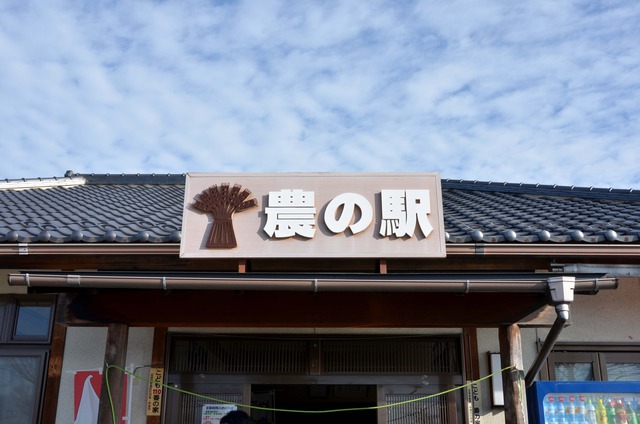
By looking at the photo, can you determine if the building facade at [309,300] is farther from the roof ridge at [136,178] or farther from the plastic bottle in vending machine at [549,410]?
the roof ridge at [136,178]

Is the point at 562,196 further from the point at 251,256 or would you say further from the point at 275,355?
the point at 251,256

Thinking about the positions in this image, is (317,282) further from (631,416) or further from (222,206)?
(631,416)

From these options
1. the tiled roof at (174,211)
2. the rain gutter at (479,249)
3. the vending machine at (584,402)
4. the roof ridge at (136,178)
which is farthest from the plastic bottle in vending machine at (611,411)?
the roof ridge at (136,178)

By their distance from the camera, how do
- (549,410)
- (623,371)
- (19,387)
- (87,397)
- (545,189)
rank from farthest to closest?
1. (545,189)
2. (623,371)
3. (19,387)
4. (87,397)
5. (549,410)

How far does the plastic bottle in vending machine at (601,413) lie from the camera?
540 cm

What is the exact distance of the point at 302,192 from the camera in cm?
572

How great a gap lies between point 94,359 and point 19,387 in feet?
2.71

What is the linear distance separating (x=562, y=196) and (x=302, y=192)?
5240mm

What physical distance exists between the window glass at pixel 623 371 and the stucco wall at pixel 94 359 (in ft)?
16.0

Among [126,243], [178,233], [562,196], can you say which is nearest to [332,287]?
[178,233]

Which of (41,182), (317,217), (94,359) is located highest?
(41,182)

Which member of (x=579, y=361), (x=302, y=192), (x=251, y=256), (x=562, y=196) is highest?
(x=562, y=196)

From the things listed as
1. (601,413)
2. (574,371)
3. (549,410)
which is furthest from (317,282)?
(574,371)

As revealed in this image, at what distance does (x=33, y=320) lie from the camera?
698 centimetres
